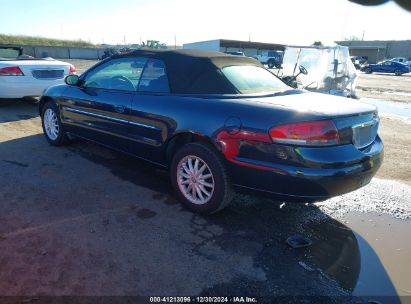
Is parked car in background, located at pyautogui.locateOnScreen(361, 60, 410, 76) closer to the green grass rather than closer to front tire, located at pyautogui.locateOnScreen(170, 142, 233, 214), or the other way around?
front tire, located at pyautogui.locateOnScreen(170, 142, 233, 214)

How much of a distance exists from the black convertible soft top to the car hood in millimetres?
426

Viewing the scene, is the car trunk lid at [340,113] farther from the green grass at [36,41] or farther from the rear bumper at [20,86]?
the green grass at [36,41]

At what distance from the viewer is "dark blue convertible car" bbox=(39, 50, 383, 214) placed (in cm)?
291

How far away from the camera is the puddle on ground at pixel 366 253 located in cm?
263

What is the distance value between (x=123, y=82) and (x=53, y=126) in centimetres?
185

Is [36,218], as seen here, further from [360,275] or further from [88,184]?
[360,275]

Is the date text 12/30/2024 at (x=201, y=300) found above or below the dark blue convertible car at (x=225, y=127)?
below

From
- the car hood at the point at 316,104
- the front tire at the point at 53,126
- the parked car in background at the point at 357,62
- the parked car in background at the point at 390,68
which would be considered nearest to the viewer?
the car hood at the point at 316,104

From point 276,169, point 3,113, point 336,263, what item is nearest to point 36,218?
point 276,169

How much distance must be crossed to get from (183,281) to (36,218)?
162 cm

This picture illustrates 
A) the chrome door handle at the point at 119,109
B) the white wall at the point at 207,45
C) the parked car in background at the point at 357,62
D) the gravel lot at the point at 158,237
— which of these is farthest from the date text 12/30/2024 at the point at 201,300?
the white wall at the point at 207,45

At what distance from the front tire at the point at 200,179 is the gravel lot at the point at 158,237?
6.3 inches

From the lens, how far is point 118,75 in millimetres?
4484

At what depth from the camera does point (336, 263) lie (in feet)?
9.35
